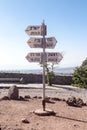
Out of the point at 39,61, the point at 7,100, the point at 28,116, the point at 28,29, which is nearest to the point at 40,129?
the point at 28,116

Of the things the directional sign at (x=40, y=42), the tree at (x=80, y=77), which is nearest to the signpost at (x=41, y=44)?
the directional sign at (x=40, y=42)

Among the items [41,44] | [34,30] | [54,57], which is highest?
[34,30]

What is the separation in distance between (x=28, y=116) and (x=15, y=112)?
683 millimetres

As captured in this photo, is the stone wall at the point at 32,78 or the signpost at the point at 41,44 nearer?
the signpost at the point at 41,44

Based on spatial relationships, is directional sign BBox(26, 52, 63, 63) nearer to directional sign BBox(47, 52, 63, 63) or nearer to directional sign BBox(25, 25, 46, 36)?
directional sign BBox(47, 52, 63, 63)

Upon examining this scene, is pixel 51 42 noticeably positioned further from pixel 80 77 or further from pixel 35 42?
pixel 80 77

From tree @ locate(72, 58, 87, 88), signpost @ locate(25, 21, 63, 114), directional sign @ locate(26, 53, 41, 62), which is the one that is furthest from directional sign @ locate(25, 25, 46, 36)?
tree @ locate(72, 58, 87, 88)

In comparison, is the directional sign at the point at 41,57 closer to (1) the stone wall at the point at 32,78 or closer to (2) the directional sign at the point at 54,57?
(2) the directional sign at the point at 54,57

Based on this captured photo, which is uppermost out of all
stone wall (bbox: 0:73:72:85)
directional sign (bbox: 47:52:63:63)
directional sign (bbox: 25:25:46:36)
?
directional sign (bbox: 25:25:46:36)

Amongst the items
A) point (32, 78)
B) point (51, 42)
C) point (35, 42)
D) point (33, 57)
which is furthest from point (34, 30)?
point (32, 78)

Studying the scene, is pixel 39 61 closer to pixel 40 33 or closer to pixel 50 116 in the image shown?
pixel 40 33

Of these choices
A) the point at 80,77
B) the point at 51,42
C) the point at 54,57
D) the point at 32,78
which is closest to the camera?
the point at 54,57

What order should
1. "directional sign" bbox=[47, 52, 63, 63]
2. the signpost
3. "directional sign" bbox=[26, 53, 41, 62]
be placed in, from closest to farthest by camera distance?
1. "directional sign" bbox=[47, 52, 63, 63]
2. the signpost
3. "directional sign" bbox=[26, 53, 41, 62]

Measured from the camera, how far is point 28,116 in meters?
10.4
